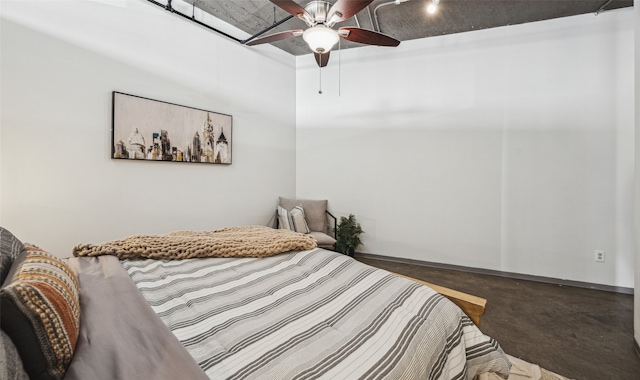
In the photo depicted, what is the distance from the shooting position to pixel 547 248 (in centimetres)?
335

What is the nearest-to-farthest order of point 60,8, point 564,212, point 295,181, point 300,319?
point 300,319 → point 60,8 → point 564,212 → point 295,181

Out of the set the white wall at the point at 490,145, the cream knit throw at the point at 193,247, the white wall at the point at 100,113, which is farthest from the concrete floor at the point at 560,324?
the white wall at the point at 100,113

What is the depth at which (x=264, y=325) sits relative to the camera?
102cm

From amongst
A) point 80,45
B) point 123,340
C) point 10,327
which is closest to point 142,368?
point 123,340

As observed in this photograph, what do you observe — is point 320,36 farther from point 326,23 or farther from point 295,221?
point 295,221

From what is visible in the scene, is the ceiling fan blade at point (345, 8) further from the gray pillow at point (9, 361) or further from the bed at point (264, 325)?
the gray pillow at point (9, 361)

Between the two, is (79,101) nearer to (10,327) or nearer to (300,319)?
(10,327)

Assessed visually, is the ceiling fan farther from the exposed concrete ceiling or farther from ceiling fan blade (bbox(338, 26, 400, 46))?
the exposed concrete ceiling

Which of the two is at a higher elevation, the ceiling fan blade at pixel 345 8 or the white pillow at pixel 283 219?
the ceiling fan blade at pixel 345 8

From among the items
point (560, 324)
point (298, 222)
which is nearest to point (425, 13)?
point (298, 222)

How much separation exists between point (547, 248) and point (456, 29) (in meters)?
2.79

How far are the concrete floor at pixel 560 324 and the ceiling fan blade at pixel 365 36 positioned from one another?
8.16 feet

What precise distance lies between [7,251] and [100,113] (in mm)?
1926

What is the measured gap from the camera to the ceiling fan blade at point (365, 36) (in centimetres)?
235
